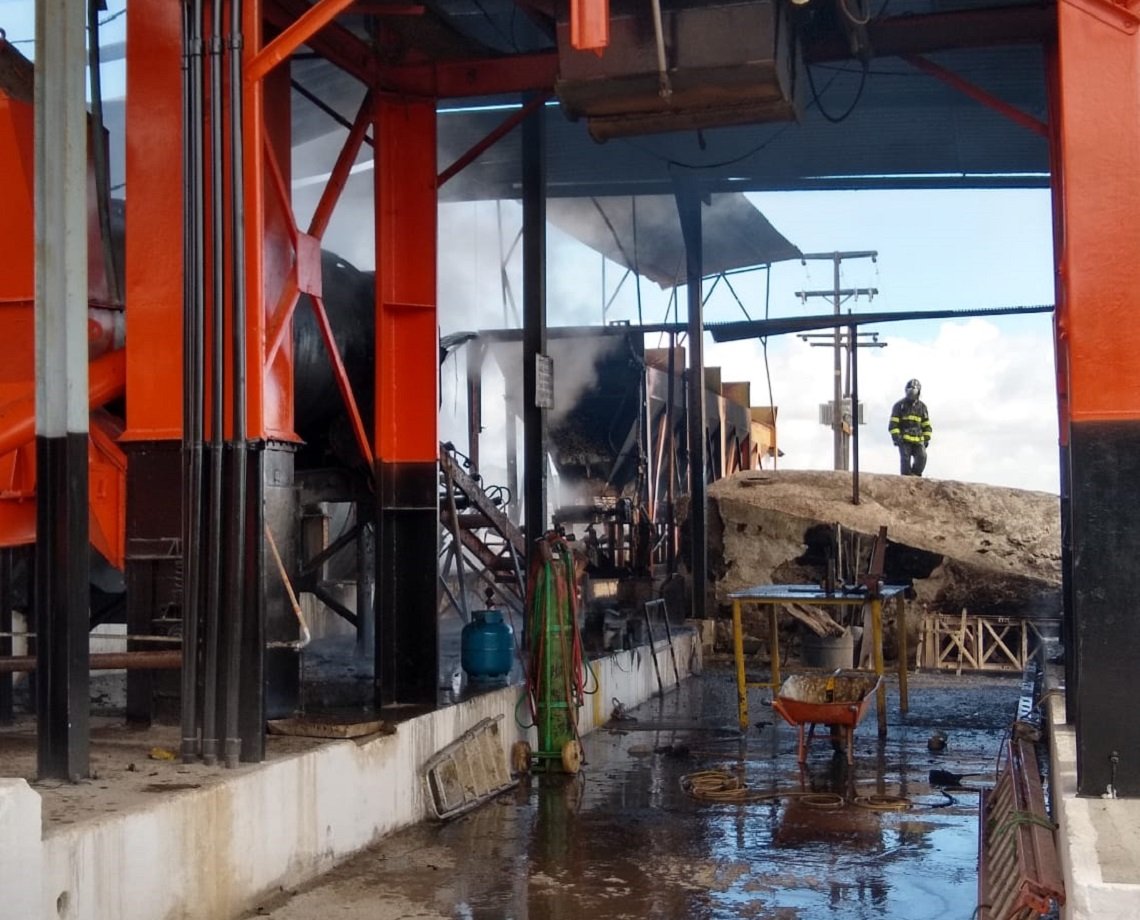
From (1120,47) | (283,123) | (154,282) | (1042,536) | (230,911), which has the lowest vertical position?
(230,911)

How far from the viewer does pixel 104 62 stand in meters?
13.4

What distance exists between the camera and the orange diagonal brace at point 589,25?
6.44 m

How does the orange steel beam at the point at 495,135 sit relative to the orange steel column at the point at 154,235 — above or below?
above

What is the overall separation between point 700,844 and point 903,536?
11086 millimetres

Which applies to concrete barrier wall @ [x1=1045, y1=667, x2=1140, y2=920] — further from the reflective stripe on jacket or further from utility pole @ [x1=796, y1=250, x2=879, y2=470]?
utility pole @ [x1=796, y1=250, x2=879, y2=470]

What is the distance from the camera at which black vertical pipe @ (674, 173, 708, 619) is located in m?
17.8

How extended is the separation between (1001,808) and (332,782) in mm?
3756

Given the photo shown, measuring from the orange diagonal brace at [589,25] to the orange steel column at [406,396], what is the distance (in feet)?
12.1

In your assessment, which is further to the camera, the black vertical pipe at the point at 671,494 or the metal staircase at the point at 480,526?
the black vertical pipe at the point at 671,494

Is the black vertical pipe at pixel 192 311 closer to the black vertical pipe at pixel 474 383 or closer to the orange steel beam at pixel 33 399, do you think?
the orange steel beam at pixel 33 399

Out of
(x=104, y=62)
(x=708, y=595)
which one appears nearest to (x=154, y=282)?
(x=104, y=62)

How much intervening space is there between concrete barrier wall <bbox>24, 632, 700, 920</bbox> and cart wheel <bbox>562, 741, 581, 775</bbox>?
862mm

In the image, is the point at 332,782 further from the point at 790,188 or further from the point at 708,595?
the point at 790,188

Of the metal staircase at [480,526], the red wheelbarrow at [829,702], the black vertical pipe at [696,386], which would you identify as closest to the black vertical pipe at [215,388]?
the red wheelbarrow at [829,702]
